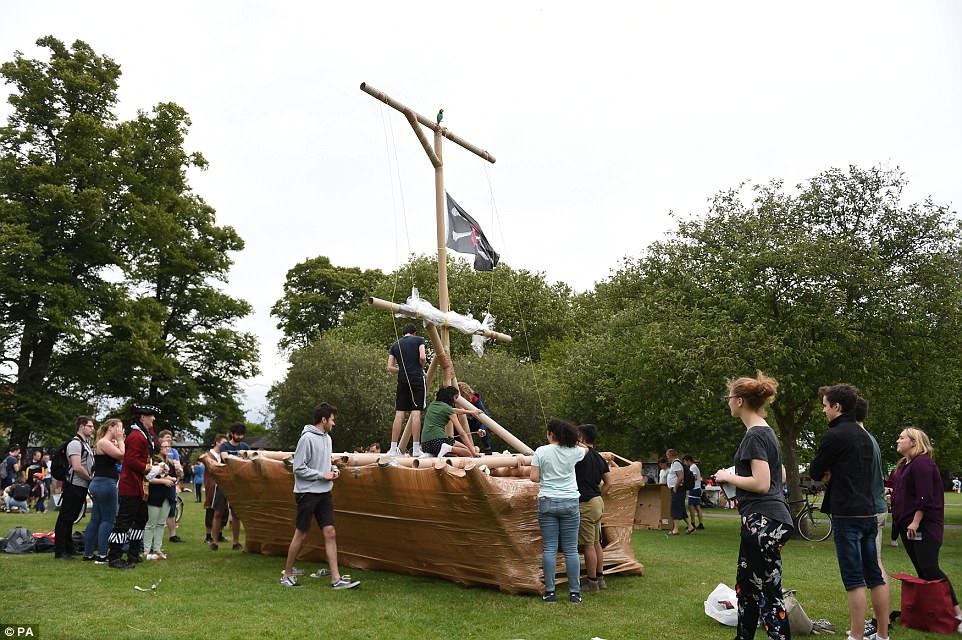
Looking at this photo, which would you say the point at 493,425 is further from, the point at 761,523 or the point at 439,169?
the point at 761,523

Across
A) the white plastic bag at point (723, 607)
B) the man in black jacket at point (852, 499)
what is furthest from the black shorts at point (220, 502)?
the man in black jacket at point (852, 499)

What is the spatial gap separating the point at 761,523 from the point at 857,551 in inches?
35.3

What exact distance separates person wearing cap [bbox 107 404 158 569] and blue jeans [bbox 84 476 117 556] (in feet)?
0.56

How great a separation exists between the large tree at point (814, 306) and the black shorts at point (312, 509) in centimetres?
964

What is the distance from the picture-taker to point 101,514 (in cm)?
930

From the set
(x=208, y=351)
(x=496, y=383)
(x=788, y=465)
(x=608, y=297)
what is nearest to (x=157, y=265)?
(x=208, y=351)

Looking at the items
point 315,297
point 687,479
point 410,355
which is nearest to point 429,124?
point 410,355

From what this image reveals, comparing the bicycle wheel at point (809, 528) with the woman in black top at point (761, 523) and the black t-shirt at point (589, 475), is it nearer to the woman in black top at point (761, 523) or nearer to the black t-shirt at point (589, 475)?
the black t-shirt at point (589, 475)

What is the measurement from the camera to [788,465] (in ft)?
59.7

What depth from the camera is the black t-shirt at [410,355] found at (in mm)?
9625

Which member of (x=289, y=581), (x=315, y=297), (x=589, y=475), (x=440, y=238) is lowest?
(x=289, y=581)

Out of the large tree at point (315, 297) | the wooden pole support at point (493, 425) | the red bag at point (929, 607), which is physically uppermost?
the large tree at point (315, 297)

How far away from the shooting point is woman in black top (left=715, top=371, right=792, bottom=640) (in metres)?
4.98

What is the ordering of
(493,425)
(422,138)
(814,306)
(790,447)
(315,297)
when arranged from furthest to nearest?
(315,297)
(790,447)
(814,306)
(422,138)
(493,425)
